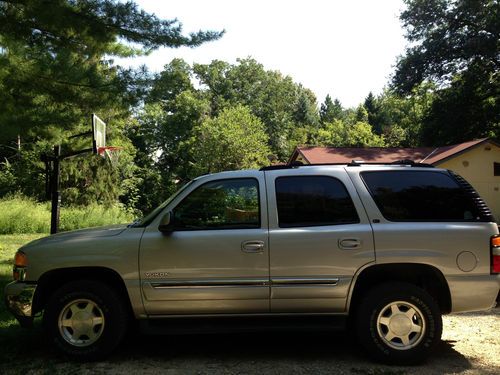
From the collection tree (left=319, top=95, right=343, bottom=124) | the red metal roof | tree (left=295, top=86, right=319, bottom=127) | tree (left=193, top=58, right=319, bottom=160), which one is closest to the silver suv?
the red metal roof

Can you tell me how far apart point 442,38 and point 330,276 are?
1147 inches

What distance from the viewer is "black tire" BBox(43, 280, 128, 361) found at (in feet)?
15.6

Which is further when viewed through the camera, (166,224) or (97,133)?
(97,133)

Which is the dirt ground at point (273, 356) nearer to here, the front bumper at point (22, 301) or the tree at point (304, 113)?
the front bumper at point (22, 301)

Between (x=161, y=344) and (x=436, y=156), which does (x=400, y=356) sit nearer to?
(x=161, y=344)

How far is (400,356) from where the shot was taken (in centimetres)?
470

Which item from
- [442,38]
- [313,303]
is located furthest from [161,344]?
[442,38]

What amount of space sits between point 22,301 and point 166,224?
1626 millimetres

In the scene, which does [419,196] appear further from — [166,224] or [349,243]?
[166,224]

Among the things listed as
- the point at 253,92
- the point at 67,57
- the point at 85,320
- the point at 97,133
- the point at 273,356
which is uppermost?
the point at 253,92

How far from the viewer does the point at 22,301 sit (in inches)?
190

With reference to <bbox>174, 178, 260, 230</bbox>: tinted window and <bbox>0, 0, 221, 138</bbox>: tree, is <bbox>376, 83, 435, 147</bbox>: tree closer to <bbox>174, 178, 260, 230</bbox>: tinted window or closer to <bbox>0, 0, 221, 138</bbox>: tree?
<bbox>0, 0, 221, 138</bbox>: tree

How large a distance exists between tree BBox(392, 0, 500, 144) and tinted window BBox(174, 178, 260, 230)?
27678 millimetres

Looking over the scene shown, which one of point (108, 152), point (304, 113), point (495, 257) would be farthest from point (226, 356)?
point (304, 113)
